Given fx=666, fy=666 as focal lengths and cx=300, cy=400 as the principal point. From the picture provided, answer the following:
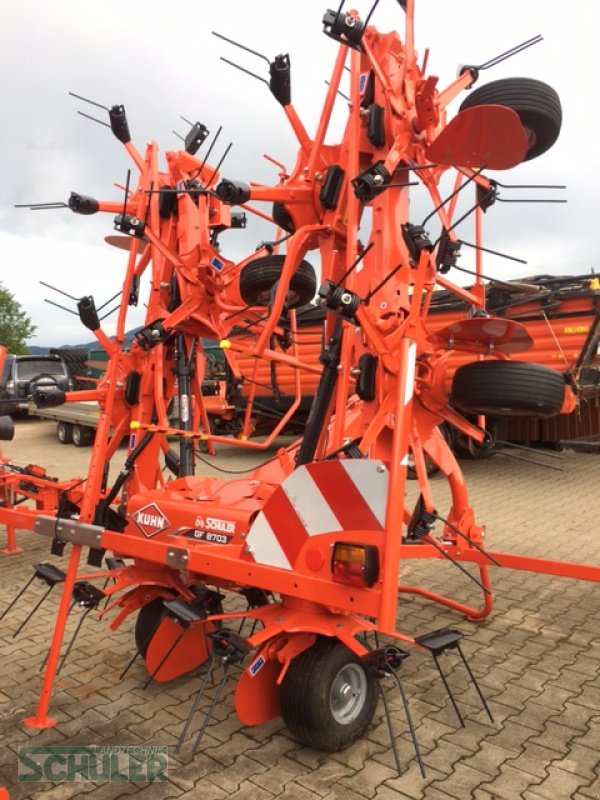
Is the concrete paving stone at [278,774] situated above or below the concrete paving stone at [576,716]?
below

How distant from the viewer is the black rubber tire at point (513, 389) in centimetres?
314

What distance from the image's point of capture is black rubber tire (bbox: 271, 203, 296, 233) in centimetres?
435

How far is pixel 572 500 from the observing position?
7.92m

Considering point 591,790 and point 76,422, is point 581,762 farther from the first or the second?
point 76,422

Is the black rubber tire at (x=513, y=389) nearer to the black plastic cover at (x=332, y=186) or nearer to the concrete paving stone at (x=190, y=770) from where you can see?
the black plastic cover at (x=332, y=186)

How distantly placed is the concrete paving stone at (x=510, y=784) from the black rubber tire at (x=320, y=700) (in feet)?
1.80

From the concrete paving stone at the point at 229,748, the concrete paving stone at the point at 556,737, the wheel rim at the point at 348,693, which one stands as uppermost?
the wheel rim at the point at 348,693

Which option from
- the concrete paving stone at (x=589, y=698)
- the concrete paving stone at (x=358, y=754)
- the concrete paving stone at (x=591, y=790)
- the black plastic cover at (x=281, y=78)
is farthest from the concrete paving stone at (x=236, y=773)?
the black plastic cover at (x=281, y=78)

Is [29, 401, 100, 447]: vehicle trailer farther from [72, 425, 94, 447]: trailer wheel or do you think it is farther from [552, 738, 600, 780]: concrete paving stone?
[552, 738, 600, 780]: concrete paving stone

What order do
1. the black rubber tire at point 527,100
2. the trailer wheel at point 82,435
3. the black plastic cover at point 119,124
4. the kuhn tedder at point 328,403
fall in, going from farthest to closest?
the trailer wheel at point 82,435 < the black plastic cover at point 119,124 < the black rubber tire at point 527,100 < the kuhn tedder at point 328,403

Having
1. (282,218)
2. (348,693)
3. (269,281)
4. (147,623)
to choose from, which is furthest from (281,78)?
(348,693)

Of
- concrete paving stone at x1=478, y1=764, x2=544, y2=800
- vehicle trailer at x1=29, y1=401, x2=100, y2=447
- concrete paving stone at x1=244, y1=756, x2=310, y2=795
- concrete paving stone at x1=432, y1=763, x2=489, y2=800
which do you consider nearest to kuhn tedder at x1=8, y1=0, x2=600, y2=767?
concrete paving stone at x1=244, y1=756, x2=310, y2=795

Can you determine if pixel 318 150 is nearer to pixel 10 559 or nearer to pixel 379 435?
pixel 379 435

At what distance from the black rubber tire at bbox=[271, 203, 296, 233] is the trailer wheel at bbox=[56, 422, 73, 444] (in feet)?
37.2
